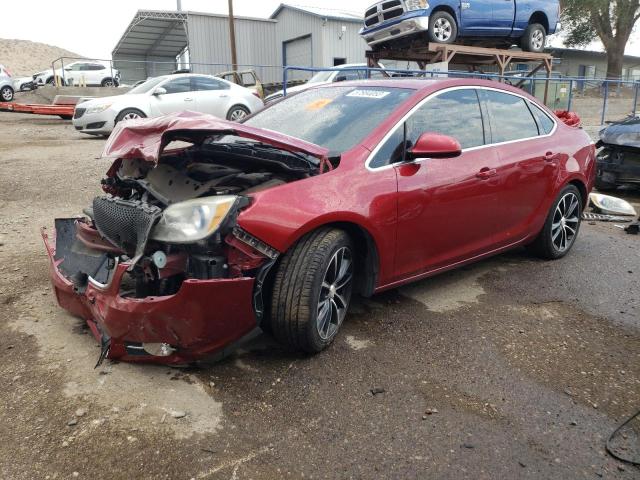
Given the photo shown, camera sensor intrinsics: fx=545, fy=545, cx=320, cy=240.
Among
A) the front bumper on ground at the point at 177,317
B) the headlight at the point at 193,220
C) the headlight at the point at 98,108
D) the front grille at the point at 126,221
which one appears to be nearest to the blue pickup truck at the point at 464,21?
the headlight at the point at 98,108

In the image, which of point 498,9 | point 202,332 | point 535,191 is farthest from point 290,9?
point 202,332

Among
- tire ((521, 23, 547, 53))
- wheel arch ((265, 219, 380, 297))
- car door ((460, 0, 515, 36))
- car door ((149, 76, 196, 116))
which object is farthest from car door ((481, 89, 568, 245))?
car door ((149, 76, 196, 116))

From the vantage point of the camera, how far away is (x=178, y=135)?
2953mm

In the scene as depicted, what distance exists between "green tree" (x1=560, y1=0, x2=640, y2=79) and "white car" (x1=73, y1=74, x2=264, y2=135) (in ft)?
74.4

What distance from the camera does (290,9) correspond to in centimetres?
2812

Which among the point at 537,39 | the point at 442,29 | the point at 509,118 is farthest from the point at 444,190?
the point at 537,39

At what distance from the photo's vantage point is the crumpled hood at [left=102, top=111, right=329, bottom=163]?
2838mm

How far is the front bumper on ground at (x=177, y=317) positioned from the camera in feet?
8.57

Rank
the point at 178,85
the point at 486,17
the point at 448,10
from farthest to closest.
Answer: the point at 178,85 → the point at 486,17 → the point at 448,10

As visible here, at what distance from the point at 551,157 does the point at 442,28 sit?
7.18m

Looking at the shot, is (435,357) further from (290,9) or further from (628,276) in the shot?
(290,9)

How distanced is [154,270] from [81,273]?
2.06 ft

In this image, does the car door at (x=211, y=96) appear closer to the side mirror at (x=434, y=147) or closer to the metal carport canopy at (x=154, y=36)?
the side mirror at (x=434, y=147)

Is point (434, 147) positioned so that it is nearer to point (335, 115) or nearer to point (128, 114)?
point (335, 115)
